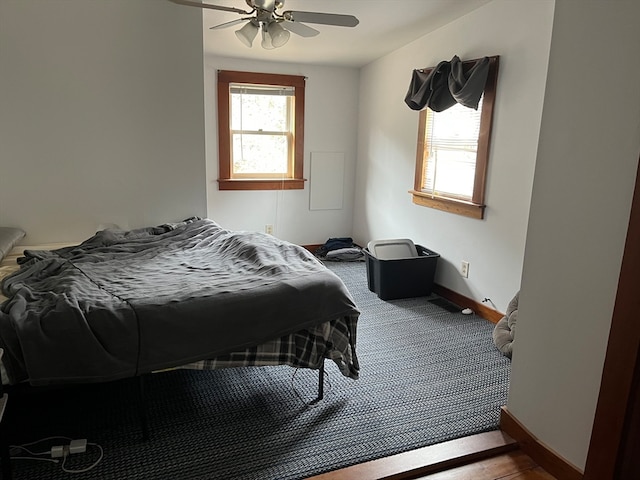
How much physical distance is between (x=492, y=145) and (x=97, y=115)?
2789 mm

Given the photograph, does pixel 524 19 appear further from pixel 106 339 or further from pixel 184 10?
pixel 106 339

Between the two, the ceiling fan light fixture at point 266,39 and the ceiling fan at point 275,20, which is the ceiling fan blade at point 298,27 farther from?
the ceiling fan light fixture at point 266,39

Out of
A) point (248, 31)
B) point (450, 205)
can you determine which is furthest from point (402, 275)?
point (248, 31)

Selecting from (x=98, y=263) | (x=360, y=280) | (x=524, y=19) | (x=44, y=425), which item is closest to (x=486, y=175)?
(x=524, y=19)

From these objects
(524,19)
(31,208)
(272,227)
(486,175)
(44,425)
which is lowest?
(44,425)

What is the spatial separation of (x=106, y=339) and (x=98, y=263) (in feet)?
Result: 2.71

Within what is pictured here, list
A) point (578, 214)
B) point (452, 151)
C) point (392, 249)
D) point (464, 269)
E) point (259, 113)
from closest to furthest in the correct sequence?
point (578, 214) → point (464, 269) → point (452, 151) → point (392, 249) → point (259, 113)

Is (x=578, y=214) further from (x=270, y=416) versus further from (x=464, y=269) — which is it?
(x=464, y=269)

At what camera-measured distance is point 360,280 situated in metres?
4.31

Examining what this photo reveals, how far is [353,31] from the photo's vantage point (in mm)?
3795

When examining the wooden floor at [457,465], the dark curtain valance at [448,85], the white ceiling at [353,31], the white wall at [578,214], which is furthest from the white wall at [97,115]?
the white wall at [578,214]

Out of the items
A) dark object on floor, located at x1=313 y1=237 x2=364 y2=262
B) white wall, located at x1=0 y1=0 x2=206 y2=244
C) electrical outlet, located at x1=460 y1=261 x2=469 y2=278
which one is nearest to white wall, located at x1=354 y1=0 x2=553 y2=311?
electrical outlet, located at x1=460 y1=261 x2=469 y2=278

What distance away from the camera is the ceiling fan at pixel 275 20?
2625 mm

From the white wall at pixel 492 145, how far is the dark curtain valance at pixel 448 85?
4.6 inches
